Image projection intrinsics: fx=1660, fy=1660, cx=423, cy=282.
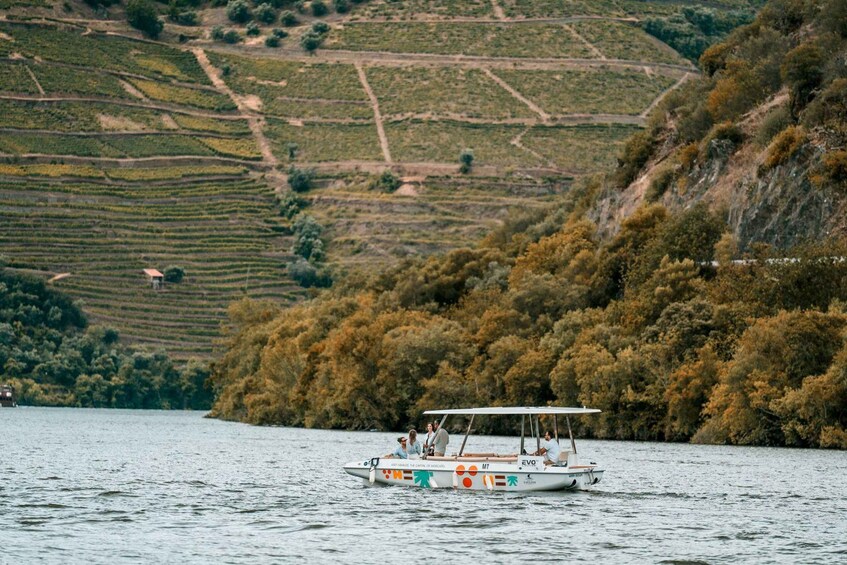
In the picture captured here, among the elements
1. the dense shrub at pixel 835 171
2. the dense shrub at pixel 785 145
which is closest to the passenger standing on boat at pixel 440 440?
the dense shrub at pixel 835 171

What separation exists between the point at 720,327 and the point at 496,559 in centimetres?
6512

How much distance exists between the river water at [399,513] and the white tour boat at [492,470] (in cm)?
86

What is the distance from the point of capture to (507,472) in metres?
68.9

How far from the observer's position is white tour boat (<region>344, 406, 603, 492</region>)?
67.8 meters

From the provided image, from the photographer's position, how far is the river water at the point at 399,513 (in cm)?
5147

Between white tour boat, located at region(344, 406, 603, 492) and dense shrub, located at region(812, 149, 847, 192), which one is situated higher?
dense shrub, located at region(812, 149, 847, 192)

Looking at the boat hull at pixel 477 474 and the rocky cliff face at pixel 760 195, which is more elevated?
the rocky cliff face at pixel 760 195

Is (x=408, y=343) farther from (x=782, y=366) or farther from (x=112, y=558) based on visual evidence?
(x=112, y=558)

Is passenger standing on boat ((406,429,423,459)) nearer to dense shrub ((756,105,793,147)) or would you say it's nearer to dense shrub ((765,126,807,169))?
dense shrub ((765,126,807,169))

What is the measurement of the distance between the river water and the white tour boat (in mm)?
860

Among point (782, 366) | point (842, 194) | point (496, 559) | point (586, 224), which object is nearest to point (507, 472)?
point (496, 559)

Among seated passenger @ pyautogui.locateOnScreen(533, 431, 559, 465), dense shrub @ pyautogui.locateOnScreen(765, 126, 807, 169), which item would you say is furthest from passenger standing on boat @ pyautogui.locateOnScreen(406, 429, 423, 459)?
dense shrub @ pyautogui.locateOnScreen(765, 126, 807, 169)

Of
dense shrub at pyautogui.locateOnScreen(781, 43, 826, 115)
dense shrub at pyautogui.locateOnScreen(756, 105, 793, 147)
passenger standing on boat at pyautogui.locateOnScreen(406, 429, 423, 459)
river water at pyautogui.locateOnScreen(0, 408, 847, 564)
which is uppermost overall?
dense shrub at pyautogui.locateOnScreen(781, 43, 826, 115)

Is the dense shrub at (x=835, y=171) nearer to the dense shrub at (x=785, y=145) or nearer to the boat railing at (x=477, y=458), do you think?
the dense shrub at (x=785, y=145)
